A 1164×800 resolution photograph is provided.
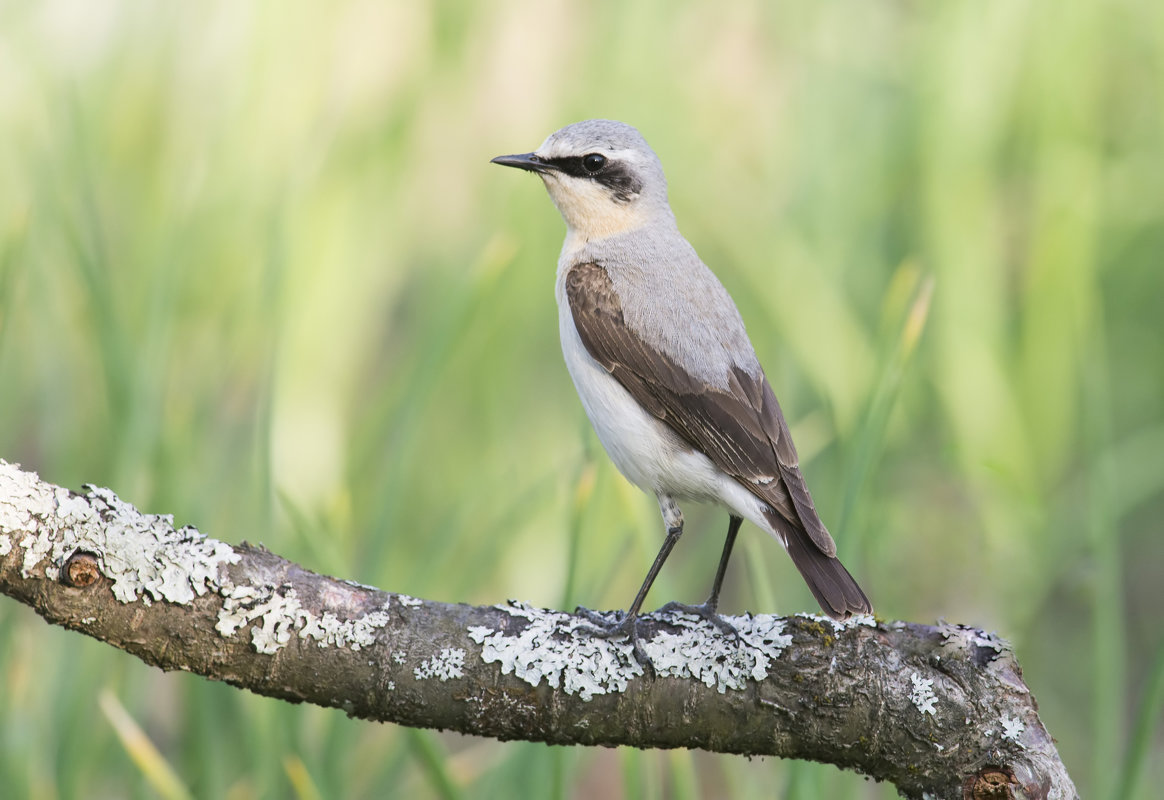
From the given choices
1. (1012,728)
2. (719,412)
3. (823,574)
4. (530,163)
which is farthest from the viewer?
(530,163)

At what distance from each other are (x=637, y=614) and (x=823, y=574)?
0.41 meters

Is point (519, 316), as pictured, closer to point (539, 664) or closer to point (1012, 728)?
point (539, 664)

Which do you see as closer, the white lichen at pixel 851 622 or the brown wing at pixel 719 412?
the white lichen at pixel 851 622

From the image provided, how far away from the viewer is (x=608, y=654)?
2121 millimetres

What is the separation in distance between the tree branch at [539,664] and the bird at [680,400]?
165 mm

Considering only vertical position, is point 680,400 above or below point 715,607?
above

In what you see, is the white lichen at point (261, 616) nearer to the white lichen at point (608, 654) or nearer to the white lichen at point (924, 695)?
the white lichen at point (608, 654)

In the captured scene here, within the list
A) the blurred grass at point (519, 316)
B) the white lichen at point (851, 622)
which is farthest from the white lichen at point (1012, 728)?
the blurred grass at point (519, 316)

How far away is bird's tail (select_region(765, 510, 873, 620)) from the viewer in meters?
2.13

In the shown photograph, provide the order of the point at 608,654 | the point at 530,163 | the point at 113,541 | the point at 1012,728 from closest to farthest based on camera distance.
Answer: the point at 113,541 → the point at 1012,728 → the point at 608,654 → the point at 530,163

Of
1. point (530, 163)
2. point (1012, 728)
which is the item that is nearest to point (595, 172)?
point (530, 163)

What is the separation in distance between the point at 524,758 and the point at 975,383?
302 centimetres

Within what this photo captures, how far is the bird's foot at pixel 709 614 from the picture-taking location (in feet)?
7.16

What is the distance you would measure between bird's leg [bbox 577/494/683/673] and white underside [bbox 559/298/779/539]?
44 millimetres
